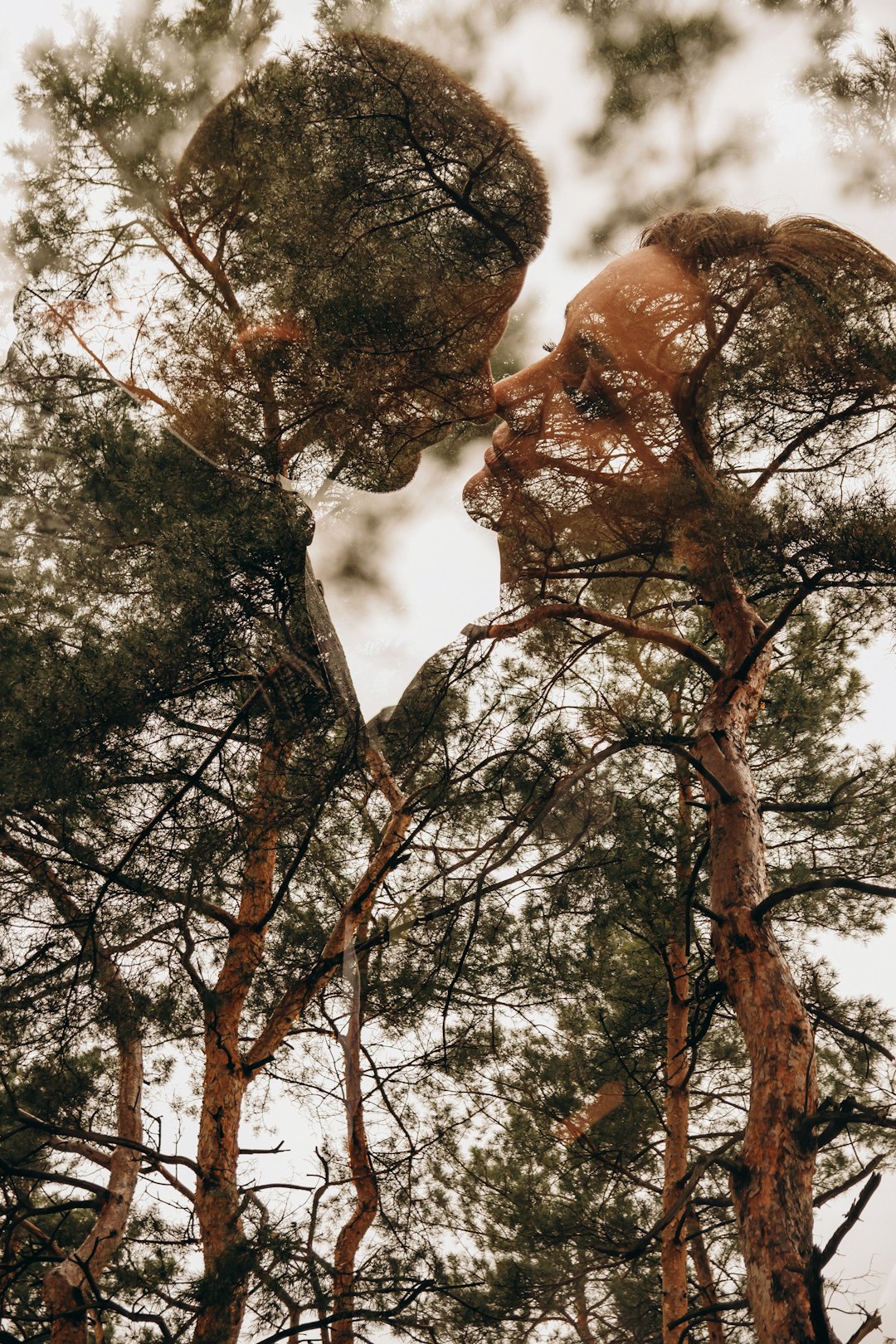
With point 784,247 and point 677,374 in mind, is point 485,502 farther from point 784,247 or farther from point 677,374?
point 784,247

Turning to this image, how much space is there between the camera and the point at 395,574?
4227mm

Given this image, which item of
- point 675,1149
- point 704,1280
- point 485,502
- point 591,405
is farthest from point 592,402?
point 704,1280

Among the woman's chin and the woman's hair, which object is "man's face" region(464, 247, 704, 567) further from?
the woman's hair

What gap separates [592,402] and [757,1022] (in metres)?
2.77

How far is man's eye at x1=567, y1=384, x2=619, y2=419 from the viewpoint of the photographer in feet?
14.1

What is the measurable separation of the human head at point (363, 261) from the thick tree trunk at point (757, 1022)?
150cm

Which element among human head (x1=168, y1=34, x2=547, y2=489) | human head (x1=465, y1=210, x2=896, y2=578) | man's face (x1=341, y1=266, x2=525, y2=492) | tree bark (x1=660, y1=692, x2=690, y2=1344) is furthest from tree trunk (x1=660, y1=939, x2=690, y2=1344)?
human head (x1=168, y1=34, x2=547, y2=489)

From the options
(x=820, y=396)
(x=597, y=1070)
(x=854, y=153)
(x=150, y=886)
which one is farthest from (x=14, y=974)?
(x=854, y=153)

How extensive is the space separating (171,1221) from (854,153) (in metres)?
7.34

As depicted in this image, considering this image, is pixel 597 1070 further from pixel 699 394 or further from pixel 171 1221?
pixel 699 394

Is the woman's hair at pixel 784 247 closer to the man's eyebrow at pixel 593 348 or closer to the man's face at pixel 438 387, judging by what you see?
the man's eyebrow at pixel 593 348

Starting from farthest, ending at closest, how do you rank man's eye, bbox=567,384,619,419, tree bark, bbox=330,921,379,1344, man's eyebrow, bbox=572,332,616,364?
tree bark, bbox=330,921,379,1344
man's eye, bbox=567,384,619,419
man's eyebrow, bbox=572,332,616,364

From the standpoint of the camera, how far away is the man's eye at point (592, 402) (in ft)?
14.1

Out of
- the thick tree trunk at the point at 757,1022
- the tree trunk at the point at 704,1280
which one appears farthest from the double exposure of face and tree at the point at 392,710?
the tree trunk at the point at 704,1280
